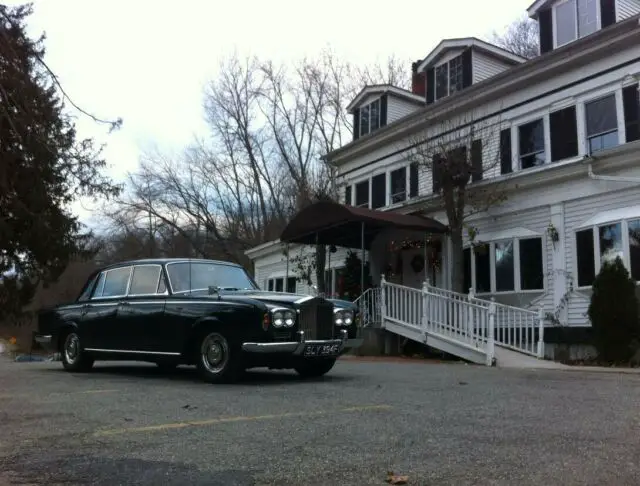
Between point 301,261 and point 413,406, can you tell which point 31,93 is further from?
point 301,261

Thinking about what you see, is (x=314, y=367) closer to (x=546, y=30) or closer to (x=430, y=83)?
(x=546, y=30)

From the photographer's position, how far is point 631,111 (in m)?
14.3

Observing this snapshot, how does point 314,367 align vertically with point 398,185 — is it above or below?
below

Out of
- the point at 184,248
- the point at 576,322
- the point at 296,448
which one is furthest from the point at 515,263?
the point at 184,248

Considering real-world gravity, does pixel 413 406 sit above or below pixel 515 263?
below

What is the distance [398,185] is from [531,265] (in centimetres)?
664

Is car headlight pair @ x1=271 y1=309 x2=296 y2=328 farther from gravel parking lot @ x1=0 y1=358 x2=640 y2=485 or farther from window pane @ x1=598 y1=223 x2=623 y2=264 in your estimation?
window pane @ x1=598 y1=223 x2=623 y2=264

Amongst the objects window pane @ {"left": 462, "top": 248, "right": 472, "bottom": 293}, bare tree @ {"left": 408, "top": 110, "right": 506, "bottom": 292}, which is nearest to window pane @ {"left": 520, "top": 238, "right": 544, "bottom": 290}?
bare tree @ {"left": 408, "top": 110, "right": 506, "bottom": 292}

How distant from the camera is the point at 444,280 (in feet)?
60.8

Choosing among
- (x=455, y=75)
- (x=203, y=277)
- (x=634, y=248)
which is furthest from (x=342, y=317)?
(x=455, y=75)

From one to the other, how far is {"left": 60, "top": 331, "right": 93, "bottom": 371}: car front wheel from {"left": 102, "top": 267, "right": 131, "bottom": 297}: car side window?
0.93m

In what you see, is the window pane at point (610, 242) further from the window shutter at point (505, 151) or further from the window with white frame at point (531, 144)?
the window shutter at point (505, 151)

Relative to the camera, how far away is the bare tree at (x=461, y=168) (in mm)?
16156

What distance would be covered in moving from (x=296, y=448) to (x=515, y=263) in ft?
43.0
